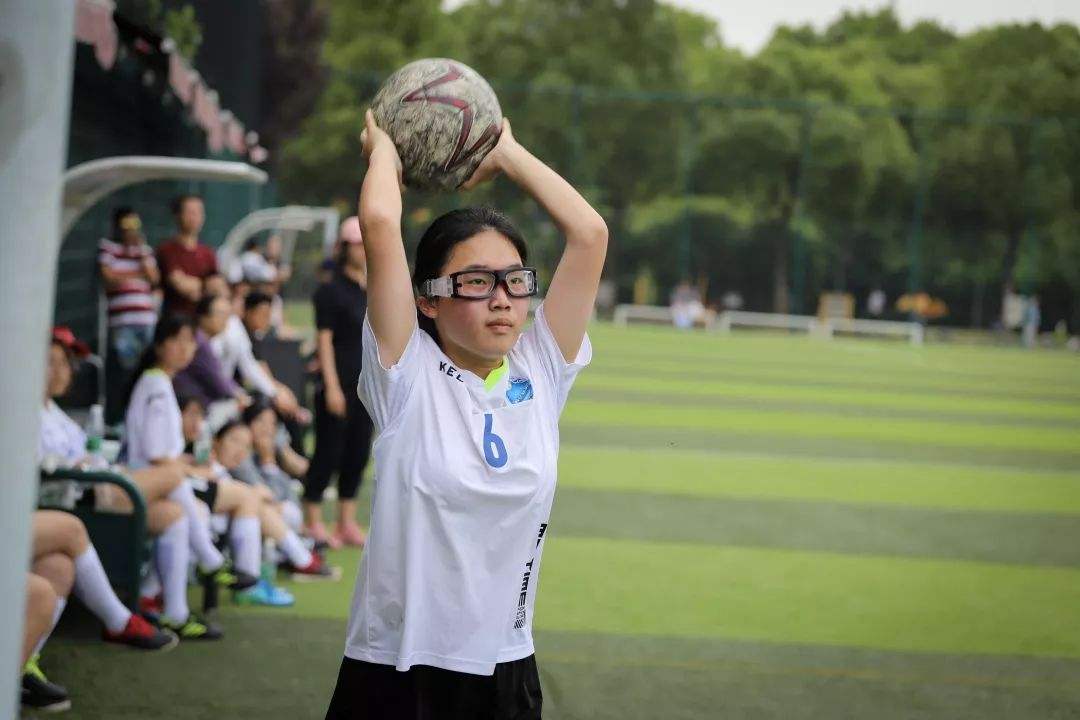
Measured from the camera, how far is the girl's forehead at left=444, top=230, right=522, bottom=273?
327 centimetres

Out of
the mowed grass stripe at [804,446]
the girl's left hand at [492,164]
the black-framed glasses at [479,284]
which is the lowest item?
the mowed grass stripe at [804,446]

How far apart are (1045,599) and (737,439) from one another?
695 centimetres

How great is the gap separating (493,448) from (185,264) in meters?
8.12

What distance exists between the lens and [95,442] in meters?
6.99

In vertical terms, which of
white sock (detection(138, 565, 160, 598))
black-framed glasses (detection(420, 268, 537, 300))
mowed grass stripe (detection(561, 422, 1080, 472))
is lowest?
white sock (detection(138, 565, 160, 598))

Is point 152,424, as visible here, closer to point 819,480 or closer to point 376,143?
point 376,143

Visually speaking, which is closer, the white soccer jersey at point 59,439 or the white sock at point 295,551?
the white soccer jersey at point 59,439

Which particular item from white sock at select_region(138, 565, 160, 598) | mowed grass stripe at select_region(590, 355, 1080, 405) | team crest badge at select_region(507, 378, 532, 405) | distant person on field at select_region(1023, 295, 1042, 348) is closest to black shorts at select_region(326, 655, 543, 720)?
team crest badge at select_region(507, 378, 532, 405)

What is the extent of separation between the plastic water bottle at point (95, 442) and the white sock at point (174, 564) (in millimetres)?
420

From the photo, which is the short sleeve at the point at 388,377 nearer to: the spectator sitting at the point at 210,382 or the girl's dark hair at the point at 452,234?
the girl's dark hair at the point at 452,234

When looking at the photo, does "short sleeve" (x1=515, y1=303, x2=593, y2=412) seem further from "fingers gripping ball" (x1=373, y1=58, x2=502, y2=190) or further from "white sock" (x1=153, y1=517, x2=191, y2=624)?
"white sock" (x1=153, y1=517, x2=191, y2=624)

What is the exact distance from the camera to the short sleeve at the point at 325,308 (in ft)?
28.4

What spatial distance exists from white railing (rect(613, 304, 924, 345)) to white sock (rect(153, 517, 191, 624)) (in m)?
34.9

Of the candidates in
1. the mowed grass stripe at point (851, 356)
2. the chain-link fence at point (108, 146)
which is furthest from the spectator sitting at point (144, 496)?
the mowed grass stripe at point (851, 356)
